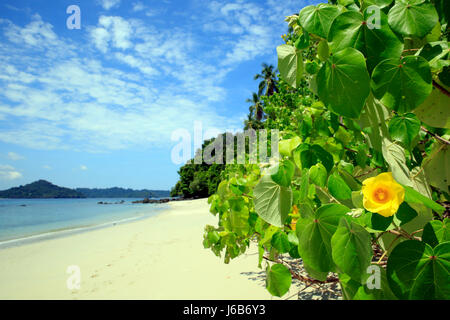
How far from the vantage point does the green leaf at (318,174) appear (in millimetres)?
756

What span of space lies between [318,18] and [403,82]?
10.4 inches

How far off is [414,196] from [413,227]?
A: 0.12 metres

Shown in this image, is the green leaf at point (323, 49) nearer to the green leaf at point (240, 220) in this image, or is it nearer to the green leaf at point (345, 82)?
the green leaf at point (345, 82)

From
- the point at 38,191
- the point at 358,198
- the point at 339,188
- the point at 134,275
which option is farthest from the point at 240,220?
the point at 38,191

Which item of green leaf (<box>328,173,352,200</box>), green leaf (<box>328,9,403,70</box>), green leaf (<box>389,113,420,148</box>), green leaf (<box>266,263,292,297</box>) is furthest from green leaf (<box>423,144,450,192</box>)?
green leaf (<box>266,263,292,297</box>)

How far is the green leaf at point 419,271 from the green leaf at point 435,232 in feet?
0.13

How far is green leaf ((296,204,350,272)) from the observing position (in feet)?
2.06

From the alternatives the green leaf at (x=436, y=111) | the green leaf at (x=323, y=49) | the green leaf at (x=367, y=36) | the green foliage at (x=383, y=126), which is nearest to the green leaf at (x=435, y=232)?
the green foliage at (x=383, y=126)

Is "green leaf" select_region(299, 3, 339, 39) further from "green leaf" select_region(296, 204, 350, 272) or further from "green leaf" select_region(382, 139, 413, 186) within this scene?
"green leaf" select_region(296, 204, 350, 272)

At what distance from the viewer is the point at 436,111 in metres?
0.61

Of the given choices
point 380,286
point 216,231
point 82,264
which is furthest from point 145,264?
point 380,286

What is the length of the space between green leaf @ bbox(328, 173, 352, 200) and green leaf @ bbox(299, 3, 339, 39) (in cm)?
37
